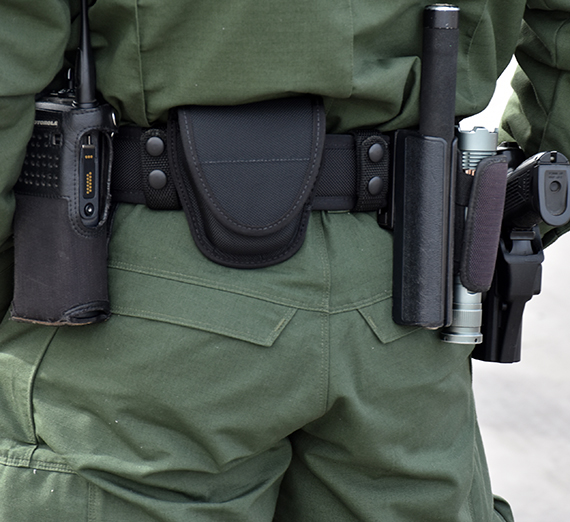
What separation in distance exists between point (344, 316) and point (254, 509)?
36cm

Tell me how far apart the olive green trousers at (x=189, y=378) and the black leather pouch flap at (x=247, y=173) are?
3 cm

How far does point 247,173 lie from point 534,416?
9.02ft

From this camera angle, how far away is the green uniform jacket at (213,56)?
3.76 ft

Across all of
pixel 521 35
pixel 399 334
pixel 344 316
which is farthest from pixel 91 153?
pixel 521 35

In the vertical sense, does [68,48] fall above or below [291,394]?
above

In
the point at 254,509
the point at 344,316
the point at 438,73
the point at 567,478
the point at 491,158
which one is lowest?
the point at 567,478

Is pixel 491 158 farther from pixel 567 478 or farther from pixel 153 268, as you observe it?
pixel 567 478

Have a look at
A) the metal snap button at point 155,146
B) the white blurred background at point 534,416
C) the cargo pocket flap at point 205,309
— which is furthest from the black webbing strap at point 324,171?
the white blurred background at point 534,416

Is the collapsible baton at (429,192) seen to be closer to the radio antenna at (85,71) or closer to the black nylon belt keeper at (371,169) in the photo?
the black nylon belt keeper at (371,169)

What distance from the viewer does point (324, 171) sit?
1305 millimetres

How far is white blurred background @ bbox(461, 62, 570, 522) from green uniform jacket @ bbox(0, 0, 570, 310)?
175cm

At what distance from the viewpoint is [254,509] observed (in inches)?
53.0

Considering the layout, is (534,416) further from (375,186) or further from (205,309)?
(205,309)

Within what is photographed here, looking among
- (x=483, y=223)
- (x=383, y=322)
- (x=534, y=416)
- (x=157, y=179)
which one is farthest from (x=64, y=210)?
(x=534, y=416)
